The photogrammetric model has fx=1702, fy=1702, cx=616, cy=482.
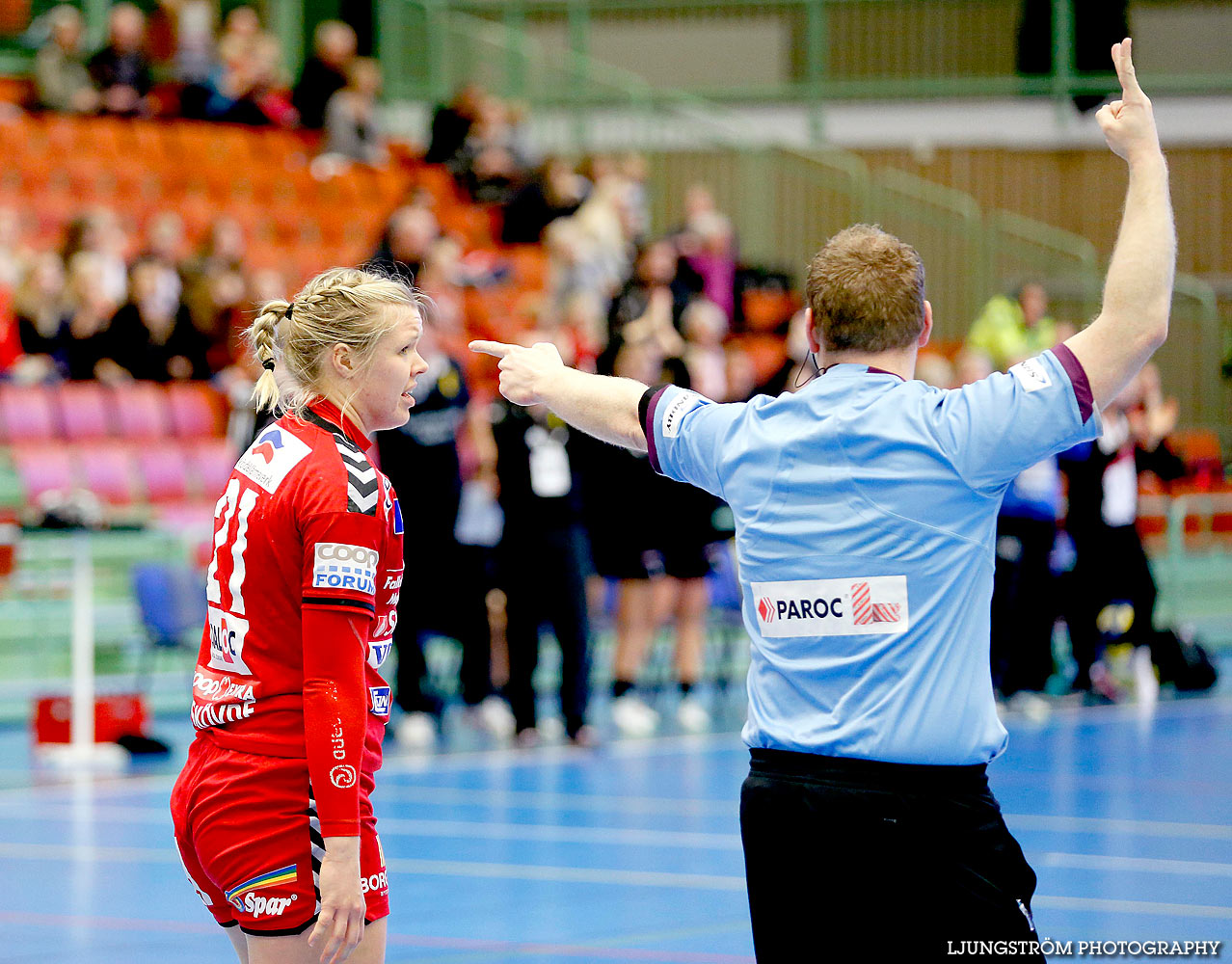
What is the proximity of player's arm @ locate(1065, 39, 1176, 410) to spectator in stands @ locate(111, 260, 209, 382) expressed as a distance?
31.8ft

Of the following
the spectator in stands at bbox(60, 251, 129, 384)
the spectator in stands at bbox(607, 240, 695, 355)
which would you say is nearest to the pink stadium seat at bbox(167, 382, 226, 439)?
the spectator in stands at bbox(60, 251, 129, 384)

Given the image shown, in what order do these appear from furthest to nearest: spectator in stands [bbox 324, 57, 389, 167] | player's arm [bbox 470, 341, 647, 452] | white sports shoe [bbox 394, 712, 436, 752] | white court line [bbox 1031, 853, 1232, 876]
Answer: spectator in stands [bbox 324, 57, 389, 167] < white sports shoe [bbox 394, 712, 436, 752] < white court line [bbox 1031, 853, 1232, 876] < player's arm [bbox 470, 341, 647, 452]

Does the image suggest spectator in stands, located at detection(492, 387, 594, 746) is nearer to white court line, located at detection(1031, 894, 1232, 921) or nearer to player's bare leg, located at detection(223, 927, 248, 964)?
white court line, located at detection(1031, 894, 1232, 921)

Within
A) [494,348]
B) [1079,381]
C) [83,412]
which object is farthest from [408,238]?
[1079,381]

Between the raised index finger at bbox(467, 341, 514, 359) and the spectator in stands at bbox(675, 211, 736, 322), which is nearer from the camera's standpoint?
the raised index finger at bbox(467, 341, 514, 359)

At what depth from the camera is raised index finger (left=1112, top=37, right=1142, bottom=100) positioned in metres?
2.70

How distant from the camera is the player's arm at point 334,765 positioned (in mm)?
2586

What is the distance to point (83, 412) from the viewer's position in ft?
36.7

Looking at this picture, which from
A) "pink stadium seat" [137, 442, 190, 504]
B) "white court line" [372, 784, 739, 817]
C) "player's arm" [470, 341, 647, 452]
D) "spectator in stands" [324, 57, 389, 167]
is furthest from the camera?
"spectator in stands" [324, 57, 389, 167]

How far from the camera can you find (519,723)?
9.45m

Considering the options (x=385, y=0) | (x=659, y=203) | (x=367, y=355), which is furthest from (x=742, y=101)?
(x=367, y=355)

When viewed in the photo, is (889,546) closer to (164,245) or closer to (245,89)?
(164,245)

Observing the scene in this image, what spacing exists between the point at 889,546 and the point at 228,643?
1.06 metres

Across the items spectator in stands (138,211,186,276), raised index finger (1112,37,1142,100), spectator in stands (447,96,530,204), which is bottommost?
spectator in stands (138,211,186,276)
